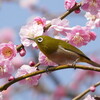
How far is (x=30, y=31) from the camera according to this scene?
2146 mm

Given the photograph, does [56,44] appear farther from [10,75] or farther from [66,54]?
[10,75]

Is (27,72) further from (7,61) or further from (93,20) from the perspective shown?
(93,20)

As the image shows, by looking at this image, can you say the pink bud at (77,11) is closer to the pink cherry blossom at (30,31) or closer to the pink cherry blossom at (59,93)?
the pink cherry blossom at (30,31)

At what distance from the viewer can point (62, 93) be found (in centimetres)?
617

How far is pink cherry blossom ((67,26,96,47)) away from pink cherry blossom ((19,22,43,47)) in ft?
0.67

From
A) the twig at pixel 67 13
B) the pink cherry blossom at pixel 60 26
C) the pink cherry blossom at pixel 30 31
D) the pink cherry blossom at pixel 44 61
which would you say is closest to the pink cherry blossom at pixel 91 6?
the twig at pixel 67 13

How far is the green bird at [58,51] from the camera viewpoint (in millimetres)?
1886

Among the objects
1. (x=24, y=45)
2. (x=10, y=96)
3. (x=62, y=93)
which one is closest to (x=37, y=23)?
(x=24, y=45)

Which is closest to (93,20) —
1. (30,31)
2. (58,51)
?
(30,31)

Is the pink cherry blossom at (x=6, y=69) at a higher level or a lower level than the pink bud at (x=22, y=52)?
lower

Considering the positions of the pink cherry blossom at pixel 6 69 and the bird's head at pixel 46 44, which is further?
the pink cherry blossom at pixel 6 69

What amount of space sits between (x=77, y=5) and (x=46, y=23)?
21cm

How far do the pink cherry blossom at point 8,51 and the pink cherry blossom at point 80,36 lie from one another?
1.17 ft

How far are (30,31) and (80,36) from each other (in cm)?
31
